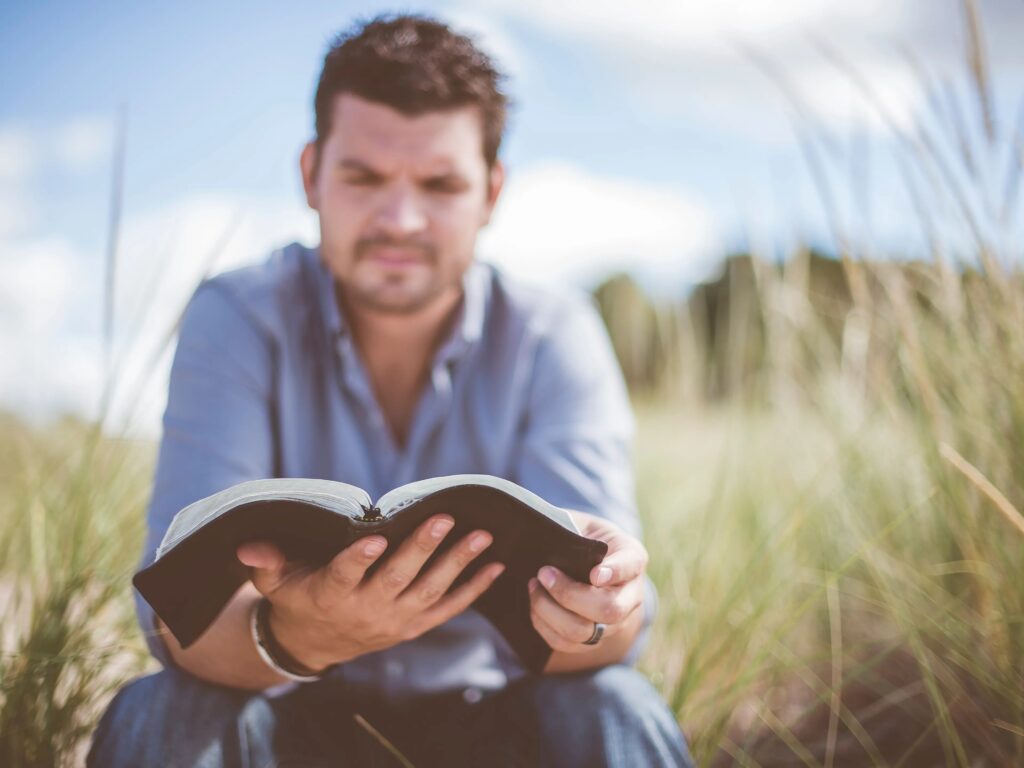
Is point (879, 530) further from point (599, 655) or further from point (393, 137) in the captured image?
point (393, 137)

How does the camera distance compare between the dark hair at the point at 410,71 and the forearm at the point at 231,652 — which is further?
the dark hair at the point at 410,71

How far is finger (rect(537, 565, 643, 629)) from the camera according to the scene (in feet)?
3.15

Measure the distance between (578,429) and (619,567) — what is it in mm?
545

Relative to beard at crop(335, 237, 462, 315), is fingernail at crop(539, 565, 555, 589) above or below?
below

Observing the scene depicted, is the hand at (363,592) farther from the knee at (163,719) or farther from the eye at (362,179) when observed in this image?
the eye at (362,179)

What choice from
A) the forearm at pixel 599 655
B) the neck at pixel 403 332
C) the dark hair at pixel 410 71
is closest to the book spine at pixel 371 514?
the forearm at pixel 599 655

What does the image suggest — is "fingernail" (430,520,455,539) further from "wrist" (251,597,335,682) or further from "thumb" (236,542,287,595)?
"wrist" (251,597,335,682)

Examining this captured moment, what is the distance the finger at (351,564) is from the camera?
33.1 inches

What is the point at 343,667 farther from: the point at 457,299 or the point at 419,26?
the point at 419,26

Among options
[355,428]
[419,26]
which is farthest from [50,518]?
[419,26]

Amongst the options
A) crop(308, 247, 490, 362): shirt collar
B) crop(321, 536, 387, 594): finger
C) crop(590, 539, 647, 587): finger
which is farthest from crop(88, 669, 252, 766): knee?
crop(308, 247, 490, 362): shirt collar

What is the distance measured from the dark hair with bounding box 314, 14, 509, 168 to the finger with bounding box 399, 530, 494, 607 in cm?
97

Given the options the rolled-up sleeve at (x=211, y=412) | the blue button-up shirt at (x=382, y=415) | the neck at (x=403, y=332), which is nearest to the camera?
the rolled-up sleeve at (x=211, y=412)

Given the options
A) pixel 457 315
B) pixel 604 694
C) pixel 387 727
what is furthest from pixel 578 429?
pixel 387 727
